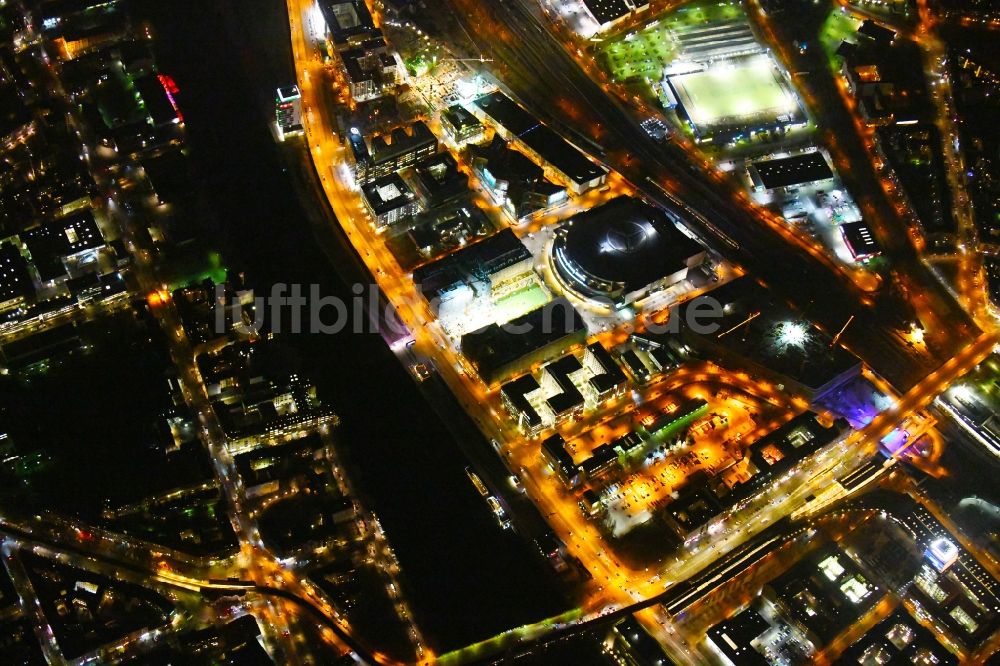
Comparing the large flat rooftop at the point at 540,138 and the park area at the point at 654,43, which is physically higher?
the park area at the point at 654,43

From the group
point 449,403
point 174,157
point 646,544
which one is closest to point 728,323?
point 646,544

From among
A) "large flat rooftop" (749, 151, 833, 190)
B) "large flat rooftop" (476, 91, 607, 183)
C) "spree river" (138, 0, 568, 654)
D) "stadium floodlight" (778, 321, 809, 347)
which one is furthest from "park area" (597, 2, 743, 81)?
"spree river" (138, 0, 568, 654)

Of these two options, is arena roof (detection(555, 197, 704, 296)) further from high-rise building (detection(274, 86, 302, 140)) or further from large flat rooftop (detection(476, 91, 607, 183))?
high-rise building (detection(274, 86, 302, 140))

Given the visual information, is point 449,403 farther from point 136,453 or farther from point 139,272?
point 139,272

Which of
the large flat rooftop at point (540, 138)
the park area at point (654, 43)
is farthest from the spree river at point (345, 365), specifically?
the park area at point (654, 43)

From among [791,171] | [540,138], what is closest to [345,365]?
[540,138]

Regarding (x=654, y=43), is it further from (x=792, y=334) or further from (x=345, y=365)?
(x=345, y=365)

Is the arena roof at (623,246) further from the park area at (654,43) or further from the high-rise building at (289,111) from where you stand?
→ the high-rise building at (289,111)
